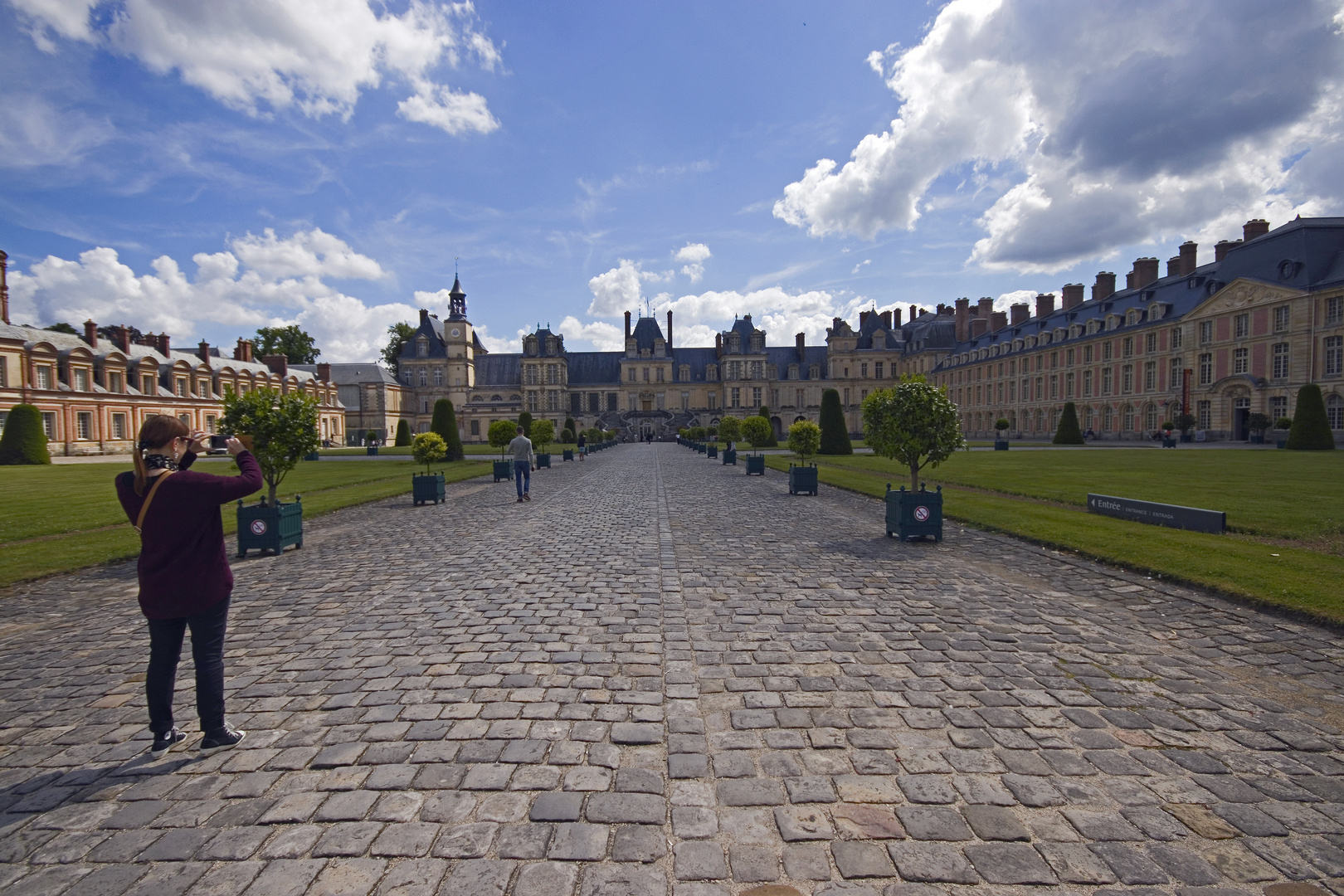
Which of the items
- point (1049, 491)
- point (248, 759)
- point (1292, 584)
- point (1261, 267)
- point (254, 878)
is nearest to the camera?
point (254, 878)

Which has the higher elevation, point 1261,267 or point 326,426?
point 1261,267

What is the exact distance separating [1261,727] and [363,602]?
743cm

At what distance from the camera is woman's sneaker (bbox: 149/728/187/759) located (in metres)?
3.69

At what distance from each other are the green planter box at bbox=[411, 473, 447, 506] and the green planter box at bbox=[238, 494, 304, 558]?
227 inches

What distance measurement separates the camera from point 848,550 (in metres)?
9.43

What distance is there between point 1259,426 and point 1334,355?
16.7ft

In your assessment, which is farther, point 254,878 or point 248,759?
point 248,759

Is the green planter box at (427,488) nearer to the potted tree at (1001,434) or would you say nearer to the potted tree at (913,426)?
the potted tree at (913,426)

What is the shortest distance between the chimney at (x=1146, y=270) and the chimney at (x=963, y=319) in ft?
75.2

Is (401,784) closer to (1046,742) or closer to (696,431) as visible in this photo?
(1046,742)

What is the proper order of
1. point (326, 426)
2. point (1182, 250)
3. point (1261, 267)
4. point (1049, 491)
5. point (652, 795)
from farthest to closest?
point (326, 426) → point (1182, 250) → point (1261, 267) → point (1049, 491) → point (652, 795)

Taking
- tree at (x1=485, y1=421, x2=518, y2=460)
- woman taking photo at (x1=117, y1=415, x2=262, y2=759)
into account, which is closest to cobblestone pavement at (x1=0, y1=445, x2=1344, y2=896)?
woman taking photo at (x1=117, y1=415, x2=262, y2=759)

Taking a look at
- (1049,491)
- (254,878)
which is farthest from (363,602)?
(1049,491)

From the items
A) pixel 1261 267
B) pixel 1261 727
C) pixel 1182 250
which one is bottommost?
pixel 1261 727
